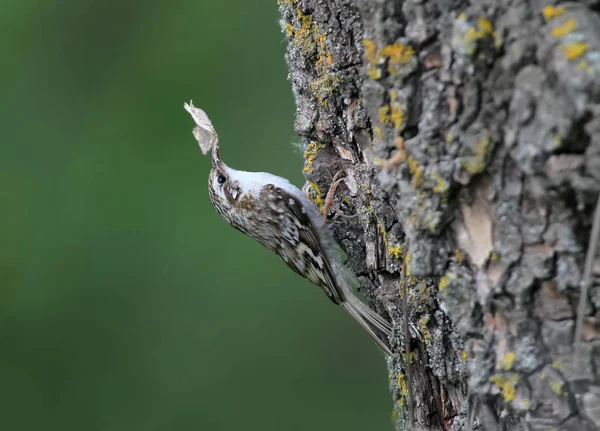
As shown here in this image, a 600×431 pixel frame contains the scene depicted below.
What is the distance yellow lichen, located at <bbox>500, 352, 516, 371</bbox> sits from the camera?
1.39m

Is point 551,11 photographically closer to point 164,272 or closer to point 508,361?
point 508,361

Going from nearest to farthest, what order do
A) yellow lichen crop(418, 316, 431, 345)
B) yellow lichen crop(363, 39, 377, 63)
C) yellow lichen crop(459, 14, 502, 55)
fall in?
1. yellow lichen crop(459, 14, 502, 55)
2. yellow lichen crop(363, 39, 377, 63)
3. yellow lichen crop(418, 316, 431, 345)

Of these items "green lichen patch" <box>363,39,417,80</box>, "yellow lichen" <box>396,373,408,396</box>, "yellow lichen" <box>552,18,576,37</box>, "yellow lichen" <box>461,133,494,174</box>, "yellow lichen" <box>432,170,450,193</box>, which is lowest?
"yellow lichen" <box>396,373,408,396</box>

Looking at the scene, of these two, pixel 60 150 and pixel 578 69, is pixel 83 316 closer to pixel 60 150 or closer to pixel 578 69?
pixel 60 150

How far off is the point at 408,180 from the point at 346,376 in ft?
9.26

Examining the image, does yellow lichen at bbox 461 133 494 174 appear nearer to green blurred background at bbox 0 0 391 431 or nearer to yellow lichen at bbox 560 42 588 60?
yellow lichen at bbox 560 42 588 60

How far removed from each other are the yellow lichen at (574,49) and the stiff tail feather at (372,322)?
121 centimetres

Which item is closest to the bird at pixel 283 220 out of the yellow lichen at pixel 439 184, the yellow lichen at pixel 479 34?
the yellow lichen at pixel 439 184

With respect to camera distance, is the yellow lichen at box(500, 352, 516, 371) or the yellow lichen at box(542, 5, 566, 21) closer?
the yellow lichen at box(542, 5, 566, 21)

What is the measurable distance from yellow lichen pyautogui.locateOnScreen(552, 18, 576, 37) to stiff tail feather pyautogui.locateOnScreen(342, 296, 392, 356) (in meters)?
1.22

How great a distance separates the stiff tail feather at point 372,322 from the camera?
7.45 feet

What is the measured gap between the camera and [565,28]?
1189 millimetres

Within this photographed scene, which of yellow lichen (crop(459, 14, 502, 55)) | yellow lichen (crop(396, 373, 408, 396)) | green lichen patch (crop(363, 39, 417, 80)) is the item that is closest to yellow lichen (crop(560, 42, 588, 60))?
yellow lichen (crop(459, 14, 502, 55))

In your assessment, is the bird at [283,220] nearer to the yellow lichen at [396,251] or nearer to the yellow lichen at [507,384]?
the yellow lichen at [396,251]
